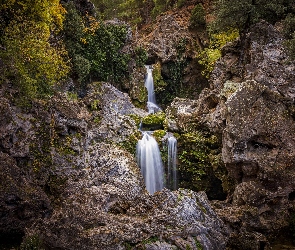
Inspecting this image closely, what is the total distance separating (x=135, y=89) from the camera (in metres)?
23.9

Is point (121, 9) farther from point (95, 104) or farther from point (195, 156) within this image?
point (195, 156)

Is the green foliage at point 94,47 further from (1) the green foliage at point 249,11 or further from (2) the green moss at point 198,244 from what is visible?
(2) the green moss at point 198,244

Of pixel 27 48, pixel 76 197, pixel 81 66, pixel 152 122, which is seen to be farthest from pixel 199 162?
pixel 27 48

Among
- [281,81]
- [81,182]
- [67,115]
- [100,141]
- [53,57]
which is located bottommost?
[81,182]

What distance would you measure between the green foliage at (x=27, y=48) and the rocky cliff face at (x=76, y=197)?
3.11 feet

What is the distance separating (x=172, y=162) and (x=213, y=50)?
11.8 m

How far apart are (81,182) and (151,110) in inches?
530

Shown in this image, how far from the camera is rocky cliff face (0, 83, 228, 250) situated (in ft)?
29.7

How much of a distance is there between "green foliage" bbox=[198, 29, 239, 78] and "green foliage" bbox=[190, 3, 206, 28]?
7.66 ft

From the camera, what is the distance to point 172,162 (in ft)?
58.9

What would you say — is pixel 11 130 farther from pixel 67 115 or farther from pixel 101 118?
pixel 101 118

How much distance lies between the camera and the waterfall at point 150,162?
17.4 metres

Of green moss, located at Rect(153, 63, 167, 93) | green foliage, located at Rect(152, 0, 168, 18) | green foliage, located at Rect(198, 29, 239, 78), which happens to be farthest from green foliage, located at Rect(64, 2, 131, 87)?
green foliage, located at Rect(152, 0, 168, 18)

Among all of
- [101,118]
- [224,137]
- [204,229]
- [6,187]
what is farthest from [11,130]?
[224,137]
